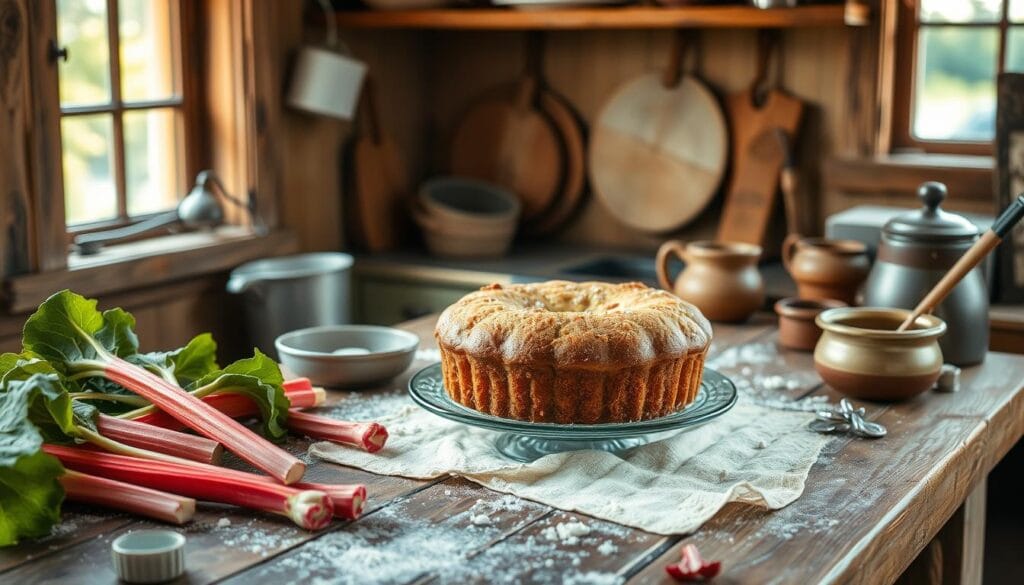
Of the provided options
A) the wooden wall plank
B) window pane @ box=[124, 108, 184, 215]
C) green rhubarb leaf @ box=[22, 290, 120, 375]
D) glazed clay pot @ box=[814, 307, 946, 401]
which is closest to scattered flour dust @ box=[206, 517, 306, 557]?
green rhubarb leaf @ box=[22, 290, 120, 375]

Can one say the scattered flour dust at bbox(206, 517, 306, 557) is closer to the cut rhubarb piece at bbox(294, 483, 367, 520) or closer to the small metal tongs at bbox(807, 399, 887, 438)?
the cut rhubarb piece at bbox(294, 483, 367, 520)

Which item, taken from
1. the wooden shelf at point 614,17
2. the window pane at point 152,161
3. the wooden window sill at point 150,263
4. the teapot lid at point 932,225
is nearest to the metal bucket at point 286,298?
the wooden window sill at point 150,263

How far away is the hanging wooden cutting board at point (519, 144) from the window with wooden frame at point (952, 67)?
97cm

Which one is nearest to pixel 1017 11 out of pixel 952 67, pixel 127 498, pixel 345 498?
pixel 952 67

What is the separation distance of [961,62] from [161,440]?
2.27 meters

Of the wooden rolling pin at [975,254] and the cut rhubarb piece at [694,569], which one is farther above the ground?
the wooden rolling pin at [975,254]

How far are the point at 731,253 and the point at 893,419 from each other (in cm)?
A: 61

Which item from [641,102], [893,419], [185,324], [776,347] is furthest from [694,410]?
[641,102]

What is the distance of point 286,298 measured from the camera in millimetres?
2711

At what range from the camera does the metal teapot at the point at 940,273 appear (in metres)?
1.90

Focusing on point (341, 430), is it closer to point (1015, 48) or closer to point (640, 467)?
point (640, 467)

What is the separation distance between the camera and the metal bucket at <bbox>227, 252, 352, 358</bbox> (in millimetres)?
2693

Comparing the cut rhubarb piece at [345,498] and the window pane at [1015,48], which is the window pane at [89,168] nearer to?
the cut rhubarb piece at [345,498]

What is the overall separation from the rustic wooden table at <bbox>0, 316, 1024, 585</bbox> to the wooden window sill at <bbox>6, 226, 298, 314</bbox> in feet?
3.90
